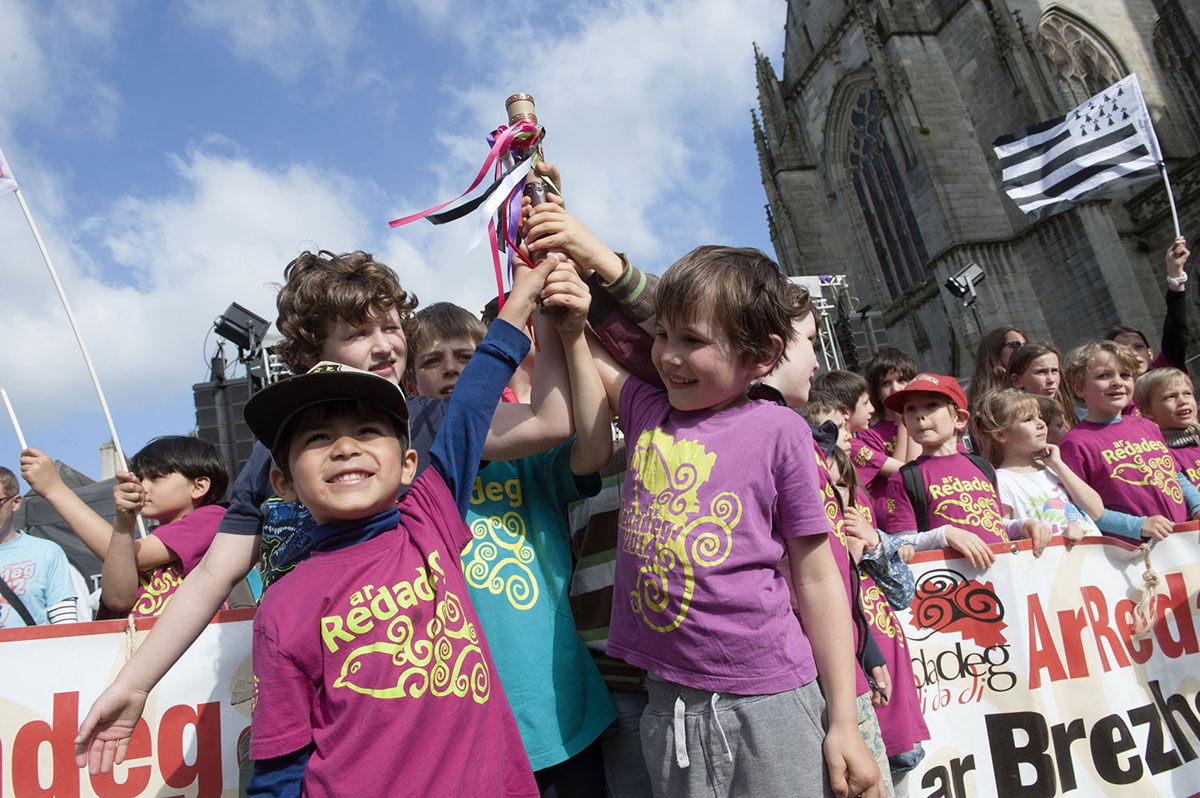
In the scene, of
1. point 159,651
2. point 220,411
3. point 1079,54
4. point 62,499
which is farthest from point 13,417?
point 1079,54

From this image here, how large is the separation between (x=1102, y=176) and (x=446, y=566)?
33.6ft

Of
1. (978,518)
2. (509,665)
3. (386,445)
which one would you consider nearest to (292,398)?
(386,445)

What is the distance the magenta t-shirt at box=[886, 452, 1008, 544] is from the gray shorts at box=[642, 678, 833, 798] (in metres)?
1.82

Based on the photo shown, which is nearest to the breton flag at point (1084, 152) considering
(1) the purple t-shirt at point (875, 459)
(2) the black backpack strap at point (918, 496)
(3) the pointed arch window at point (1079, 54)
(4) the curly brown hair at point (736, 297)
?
(1) the purple t-shirt at point (875, 459)

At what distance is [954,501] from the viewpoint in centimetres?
314

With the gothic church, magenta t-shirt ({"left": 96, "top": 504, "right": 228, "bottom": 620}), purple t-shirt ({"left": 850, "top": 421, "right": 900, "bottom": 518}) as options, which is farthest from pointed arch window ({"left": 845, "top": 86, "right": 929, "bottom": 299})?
magenta t-shirt ({"left": 96, "top": 504, "right": 228, "bottom": 620})

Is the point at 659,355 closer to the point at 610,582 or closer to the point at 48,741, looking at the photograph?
the point at 610,582

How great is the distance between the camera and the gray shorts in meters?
1.48

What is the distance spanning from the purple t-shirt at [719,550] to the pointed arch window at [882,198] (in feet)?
79.4

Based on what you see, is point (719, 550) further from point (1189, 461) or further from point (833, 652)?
point (1189, 461)

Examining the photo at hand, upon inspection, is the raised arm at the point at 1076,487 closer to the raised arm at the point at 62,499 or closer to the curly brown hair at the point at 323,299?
the curly brown hair at the point at 323,299

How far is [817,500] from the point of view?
161 cm

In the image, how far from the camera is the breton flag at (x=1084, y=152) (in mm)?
8469

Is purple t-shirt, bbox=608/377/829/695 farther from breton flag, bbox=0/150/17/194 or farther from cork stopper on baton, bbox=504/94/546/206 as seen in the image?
breton flag, bbox=0/150/17/194
